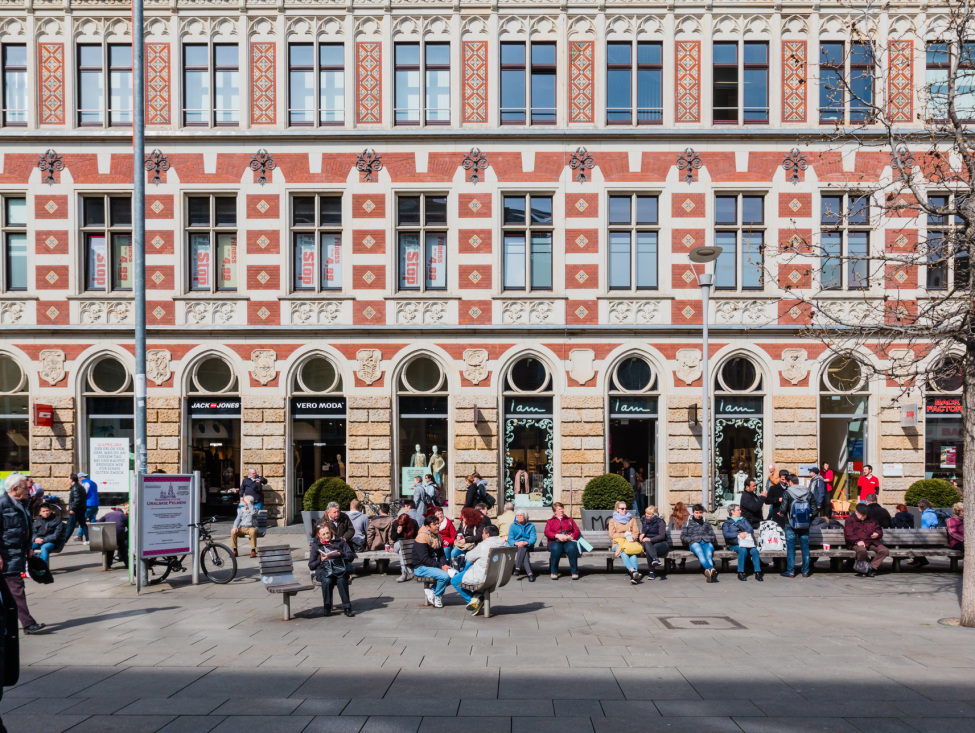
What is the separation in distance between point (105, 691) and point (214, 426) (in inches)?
587

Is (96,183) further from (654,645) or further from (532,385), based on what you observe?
(654,645)

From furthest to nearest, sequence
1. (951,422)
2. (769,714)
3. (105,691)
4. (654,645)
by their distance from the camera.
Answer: (951,422) → (654,645) → (105,691) → (769,714)

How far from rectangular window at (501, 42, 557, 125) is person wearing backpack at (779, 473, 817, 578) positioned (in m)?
12.7

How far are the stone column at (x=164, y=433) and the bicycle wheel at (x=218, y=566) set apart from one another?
720 centimetres

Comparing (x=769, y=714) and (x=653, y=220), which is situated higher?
(x=653, y=220)

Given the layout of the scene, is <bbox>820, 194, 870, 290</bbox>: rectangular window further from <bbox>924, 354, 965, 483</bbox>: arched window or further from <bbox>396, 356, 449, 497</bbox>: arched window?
<bbox>396, 356, 449, 497</bbox>: arched window

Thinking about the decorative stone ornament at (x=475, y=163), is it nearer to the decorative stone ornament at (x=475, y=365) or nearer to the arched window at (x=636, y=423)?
the decorative stone ornament at (x=475, y=365)

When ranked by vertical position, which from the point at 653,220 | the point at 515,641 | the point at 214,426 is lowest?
the point at 515,641

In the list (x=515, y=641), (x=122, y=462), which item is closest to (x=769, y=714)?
(x=515, y=641)

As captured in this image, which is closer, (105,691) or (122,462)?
(105,691)

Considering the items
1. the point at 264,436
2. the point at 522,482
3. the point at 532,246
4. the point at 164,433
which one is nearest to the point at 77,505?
the point at 164,433

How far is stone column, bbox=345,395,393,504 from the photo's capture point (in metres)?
22.3

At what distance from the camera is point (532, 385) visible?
22.6m

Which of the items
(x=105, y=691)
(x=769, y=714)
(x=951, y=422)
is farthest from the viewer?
(x=951, y=422)
